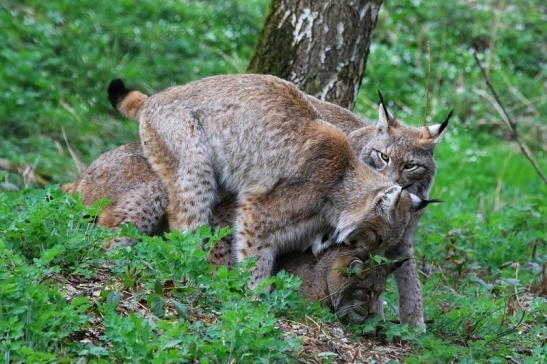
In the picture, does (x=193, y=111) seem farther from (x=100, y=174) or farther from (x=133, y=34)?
(x=133, y=34)

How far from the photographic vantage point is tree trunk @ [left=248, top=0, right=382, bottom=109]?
718cm

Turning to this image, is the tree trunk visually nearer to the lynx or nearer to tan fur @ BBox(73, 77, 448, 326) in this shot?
tan fur @ BBox(73, 77, 448, 326)

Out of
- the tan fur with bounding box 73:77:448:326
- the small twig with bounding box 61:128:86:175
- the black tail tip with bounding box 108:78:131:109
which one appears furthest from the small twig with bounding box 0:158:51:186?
the tan fur with bounding box 73:77:448:326

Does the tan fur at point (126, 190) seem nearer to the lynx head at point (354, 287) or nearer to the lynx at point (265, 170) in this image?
the lynx at point (265, 170)

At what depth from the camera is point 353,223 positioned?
582cm

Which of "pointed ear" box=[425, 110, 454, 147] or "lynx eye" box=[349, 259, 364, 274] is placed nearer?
"lynx eye" box=[349, 259, 364, 274]

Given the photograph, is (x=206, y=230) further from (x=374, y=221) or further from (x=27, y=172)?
(x=27, y=172)

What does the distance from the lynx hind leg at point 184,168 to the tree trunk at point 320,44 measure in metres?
1.21

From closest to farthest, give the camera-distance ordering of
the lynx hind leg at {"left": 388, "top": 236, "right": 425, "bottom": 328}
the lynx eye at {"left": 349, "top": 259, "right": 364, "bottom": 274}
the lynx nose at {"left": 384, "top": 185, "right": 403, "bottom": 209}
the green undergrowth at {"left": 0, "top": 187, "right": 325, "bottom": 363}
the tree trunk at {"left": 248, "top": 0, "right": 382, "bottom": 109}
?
the green undergrowth at {"left": 0, "top": 187, "right": 325, "bottom": 363}
the lynx eye at {"left": 349, "top": 259, "right": 364, "bottom": 274}
the lynx nose at {"left": 384, "top": 185, "right": 403, "bottom": 209}
the lynx hind leg at {"left": 388, "top": 236, "right": 425, "bottom": 328}
the tree trunk at {"left": 248, "top": 0, "right": 382, "bottom": 109}

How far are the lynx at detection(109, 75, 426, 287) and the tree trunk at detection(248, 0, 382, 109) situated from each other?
81cm

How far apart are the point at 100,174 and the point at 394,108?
667 cm

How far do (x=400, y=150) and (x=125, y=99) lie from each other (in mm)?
2057

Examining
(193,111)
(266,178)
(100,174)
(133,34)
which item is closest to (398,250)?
(266,178)

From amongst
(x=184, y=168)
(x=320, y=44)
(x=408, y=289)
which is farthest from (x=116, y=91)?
(x=408, y=289)
